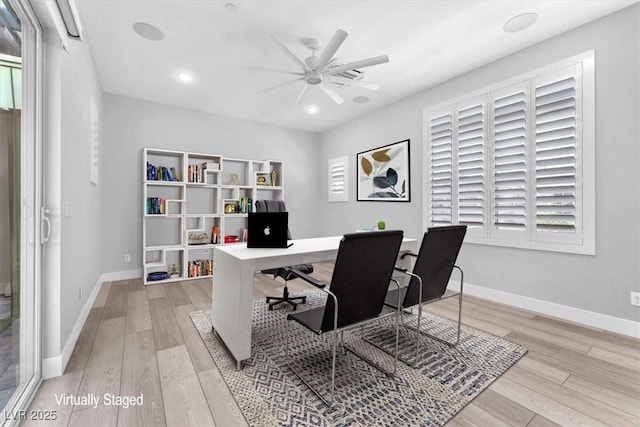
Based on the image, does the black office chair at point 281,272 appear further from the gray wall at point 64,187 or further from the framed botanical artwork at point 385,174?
the framed botanical artwork at point 385,174

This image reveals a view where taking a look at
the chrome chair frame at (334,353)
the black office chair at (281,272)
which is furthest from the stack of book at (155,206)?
the chrome chair frame at (334,353)

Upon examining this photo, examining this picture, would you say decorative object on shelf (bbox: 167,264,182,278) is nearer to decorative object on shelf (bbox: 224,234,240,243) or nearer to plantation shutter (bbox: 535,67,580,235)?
decorative object on shelf (bbox: 224,234,240,243)

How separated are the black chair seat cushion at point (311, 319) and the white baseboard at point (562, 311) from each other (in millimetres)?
2406

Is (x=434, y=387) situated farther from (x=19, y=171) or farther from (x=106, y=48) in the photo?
(x=106, y=48)

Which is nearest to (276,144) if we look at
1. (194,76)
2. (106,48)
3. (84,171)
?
(194,76)

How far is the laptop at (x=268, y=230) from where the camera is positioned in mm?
2164

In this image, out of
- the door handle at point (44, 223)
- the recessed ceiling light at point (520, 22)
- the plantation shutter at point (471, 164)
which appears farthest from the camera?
the plantation shutter at point (471, 164)

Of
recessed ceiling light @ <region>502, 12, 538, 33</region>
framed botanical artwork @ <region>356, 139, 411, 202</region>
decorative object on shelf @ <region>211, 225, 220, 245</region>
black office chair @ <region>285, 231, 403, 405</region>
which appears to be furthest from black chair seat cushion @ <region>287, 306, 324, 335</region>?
decorative object on shelf @ <region>211, 225, 220, 245</region>

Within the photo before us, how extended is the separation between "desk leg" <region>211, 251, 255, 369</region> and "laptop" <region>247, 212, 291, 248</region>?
10.3 inches

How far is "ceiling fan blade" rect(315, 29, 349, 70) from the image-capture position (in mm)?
2129

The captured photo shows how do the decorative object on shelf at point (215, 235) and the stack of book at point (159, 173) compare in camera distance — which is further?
the decorative object on shelf at point (215, 235)

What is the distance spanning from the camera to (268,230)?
2178 millimetres

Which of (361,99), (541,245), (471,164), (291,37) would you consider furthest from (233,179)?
(541,245)

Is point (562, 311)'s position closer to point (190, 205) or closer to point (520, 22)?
point (520, 22)
